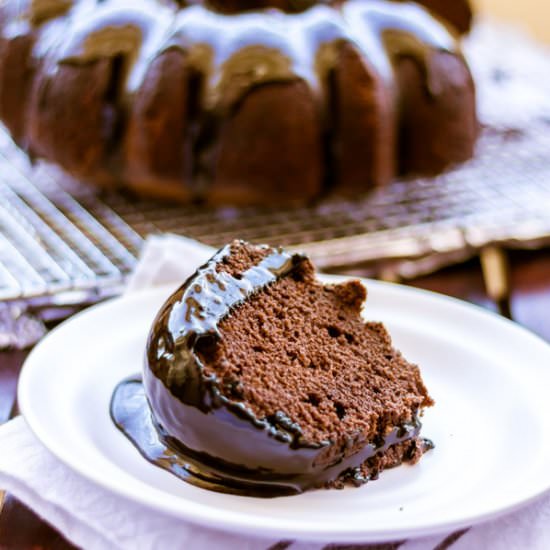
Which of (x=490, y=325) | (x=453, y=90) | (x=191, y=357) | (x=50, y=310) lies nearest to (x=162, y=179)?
(x=50, y=310)

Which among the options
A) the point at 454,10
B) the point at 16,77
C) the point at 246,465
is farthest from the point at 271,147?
the point at 454,10

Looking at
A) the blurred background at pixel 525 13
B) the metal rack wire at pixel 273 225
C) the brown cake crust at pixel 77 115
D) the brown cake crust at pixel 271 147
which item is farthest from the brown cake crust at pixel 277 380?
the blurred background at pixel 525 13

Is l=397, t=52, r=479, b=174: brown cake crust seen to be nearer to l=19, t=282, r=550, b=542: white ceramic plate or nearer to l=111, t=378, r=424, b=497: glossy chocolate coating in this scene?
l=19, t=282, r=550, b=542: white ceramic plate

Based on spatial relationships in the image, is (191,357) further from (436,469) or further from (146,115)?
(146,115)

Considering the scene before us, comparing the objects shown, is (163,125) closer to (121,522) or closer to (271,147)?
(271,147)

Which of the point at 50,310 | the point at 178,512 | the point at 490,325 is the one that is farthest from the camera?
the point at 50,310

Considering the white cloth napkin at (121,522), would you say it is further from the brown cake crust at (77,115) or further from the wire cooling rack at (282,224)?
the brown cake crust at (77,115)

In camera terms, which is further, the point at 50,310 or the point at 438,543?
the point at 50,310

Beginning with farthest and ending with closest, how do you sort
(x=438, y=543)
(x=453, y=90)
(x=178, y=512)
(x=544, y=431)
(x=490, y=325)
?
(x=453, y=90), (x=490, y=325), (x=544, y=431), (x=438, y=543), (x=178, y=512)
